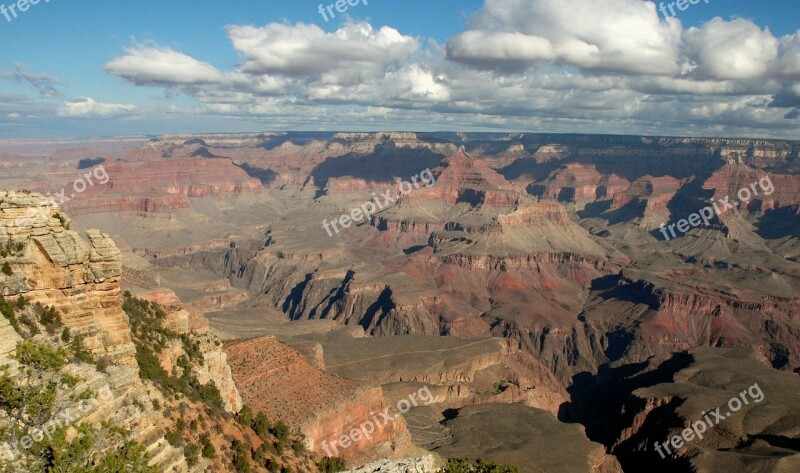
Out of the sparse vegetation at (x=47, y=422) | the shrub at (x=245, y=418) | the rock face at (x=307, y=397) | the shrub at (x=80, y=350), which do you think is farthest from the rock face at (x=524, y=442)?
the sparse vegetation at (x=47, y=422)

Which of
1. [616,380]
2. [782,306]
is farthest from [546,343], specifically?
[782,306]

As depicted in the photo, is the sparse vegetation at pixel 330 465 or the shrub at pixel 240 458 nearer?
the shrub at pixel 240 458

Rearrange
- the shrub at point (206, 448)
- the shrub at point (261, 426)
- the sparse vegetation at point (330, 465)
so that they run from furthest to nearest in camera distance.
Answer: the sparse vegetation at point (330, 465) < the shrub at point (261, 426) < the shrub at point (206, 448)

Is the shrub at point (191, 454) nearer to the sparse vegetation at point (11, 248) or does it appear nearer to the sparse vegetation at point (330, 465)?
the sparse vegetation at point (11, 248)

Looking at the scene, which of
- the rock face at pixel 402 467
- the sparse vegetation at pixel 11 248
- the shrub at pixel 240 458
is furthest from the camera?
the rock face at pixel 402 467

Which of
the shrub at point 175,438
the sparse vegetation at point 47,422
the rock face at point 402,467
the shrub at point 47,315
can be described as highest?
the shrub at point 47,315

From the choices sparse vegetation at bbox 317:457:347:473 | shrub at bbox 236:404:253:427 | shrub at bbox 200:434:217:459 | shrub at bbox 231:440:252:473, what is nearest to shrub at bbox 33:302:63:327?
shrub at bbox 200:434:217:459

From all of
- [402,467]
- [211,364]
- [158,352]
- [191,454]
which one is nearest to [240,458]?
[191,454]
